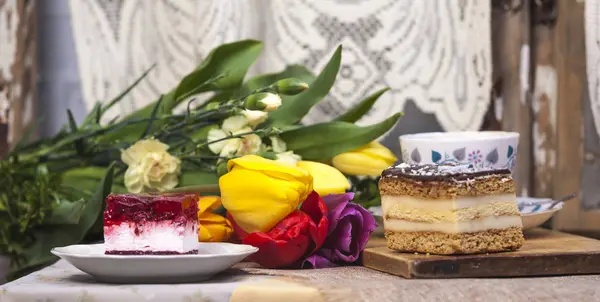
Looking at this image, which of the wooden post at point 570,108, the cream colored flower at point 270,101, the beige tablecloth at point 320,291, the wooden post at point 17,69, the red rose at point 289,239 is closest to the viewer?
the beige tablecloth at point 320,291

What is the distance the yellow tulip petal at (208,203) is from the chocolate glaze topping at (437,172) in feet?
0.61

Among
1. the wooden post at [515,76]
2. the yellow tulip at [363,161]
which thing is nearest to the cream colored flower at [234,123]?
the yellow tulip at [363,161]

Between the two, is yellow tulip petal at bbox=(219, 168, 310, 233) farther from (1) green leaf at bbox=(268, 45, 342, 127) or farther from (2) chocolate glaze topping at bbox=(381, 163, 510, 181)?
(1) green leaf at bbox=(268, 45, 342, 127)

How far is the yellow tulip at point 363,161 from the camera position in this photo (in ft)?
3.12

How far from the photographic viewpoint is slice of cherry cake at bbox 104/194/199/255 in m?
0.65

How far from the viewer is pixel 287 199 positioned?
0.74m

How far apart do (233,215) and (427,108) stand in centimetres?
49

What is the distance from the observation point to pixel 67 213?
2.92 feet

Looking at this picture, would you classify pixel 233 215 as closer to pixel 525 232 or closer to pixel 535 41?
pixel 525 232

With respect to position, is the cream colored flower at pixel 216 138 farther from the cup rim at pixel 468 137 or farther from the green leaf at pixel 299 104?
the cup rim at pixel 468 137

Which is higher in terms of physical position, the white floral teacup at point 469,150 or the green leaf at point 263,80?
the green leaf at point 263,80

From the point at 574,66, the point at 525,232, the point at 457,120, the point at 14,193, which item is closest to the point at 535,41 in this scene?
the point at 574,66

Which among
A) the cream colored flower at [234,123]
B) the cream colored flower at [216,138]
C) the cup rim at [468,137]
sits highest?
the cream colored flower at [234,123]

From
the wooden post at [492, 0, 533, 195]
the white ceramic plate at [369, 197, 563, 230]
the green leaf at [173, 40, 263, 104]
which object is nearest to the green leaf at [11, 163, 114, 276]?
the green leaf at [173, 40, 263, 104]
